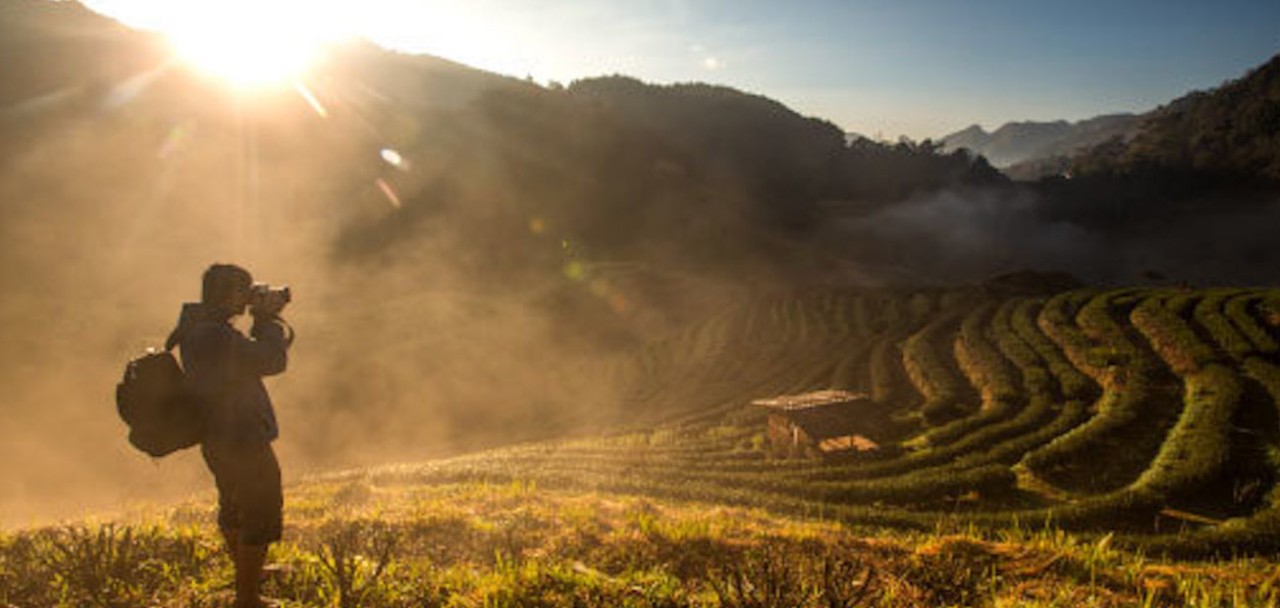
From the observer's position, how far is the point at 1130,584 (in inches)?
290

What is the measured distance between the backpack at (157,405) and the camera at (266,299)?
0.69 m

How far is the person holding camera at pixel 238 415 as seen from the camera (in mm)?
5648

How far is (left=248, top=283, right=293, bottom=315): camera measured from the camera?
605cm

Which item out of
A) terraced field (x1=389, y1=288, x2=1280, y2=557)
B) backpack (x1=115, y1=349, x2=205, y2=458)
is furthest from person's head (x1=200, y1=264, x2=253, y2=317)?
terraced field (x1=389, y1=288, x2=1280, y2=557)

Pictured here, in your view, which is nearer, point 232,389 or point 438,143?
point 232,389

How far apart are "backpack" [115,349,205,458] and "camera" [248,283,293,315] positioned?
689 millimetres

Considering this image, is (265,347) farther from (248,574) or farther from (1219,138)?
(1219,138)

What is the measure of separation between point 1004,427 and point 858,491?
8659 mm

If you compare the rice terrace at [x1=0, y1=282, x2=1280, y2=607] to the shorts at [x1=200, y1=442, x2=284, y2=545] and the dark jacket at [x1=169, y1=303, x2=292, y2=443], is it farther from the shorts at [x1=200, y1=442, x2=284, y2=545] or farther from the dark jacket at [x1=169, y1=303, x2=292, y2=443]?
the dark jacket at [x1=169, y1=303, x2=292, y2=443]

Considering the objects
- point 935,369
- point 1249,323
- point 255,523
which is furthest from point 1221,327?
point 255,523

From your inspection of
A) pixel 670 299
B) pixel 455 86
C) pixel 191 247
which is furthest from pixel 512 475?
pixel 455 86

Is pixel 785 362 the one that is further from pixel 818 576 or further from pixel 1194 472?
pixel 818 576

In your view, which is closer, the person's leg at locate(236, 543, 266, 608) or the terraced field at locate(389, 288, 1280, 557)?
the person's leg at locate(236, 543, 266, 608)

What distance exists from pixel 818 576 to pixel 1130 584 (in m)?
3.49
